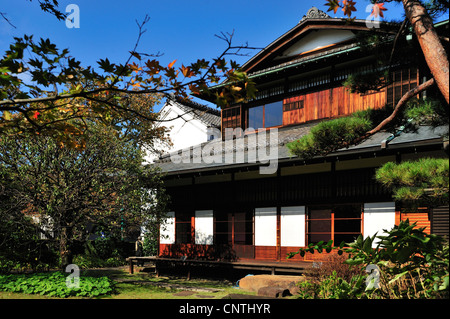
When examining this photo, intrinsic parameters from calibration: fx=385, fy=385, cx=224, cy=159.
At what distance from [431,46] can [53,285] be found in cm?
972

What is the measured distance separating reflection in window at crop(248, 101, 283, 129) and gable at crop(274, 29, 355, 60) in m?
2.19

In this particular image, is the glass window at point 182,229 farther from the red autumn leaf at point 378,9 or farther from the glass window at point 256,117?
the red autumn leaf at point 378,9

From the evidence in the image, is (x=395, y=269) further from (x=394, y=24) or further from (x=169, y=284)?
(x=169, y=284)

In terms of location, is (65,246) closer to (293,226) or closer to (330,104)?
(293,226)

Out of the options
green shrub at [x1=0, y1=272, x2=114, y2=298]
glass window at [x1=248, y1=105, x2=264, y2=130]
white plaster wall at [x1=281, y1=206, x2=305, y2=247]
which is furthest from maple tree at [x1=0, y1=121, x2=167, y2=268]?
glass window at [x1=248, y1=105, x2=264, y2=130]

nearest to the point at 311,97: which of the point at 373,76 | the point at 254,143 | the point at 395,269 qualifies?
the point at 254,143

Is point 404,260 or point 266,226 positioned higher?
point 404,260

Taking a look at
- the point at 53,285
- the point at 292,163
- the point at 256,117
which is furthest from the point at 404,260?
the point at 256,117

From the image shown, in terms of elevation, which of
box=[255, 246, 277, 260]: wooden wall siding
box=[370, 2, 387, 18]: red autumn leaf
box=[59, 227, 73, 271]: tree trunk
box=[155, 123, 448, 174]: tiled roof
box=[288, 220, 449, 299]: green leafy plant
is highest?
box=[370, 2, 387, 18]: red autumn leaf

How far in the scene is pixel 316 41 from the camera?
15.1 m

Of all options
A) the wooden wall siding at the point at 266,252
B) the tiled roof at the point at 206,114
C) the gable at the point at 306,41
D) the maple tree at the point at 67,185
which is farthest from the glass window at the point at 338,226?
the tiled roof at the point at 206,114

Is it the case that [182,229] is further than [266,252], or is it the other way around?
[182,229]

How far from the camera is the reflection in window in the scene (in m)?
15.4

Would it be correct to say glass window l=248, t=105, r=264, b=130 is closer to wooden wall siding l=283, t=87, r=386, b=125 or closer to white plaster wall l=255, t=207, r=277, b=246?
wooden wall siding l=283, t=87, r=386, b=125
